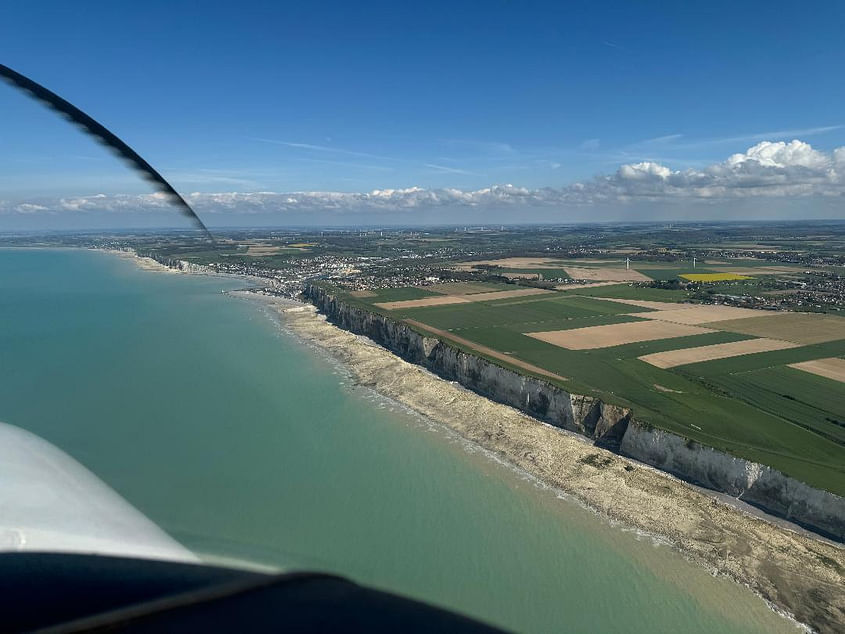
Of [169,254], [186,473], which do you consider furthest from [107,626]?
[169,254]

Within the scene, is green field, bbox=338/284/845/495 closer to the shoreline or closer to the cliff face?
the cliff face

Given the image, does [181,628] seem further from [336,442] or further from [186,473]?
[336,442]

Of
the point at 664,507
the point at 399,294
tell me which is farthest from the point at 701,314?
the point at 664,507

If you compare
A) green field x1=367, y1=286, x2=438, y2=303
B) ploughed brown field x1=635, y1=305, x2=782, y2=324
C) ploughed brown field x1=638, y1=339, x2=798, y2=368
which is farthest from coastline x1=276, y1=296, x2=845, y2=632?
green field x1=367, y1=286, x2=438, y2=303

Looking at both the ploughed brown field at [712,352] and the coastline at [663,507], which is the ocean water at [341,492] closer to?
the coastline at [663,507]

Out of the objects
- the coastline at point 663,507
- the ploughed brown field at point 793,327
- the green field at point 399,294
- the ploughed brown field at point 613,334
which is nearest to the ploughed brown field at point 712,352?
the ploughed brown field at point 793,327

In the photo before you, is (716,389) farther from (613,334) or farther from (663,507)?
(613,334)
